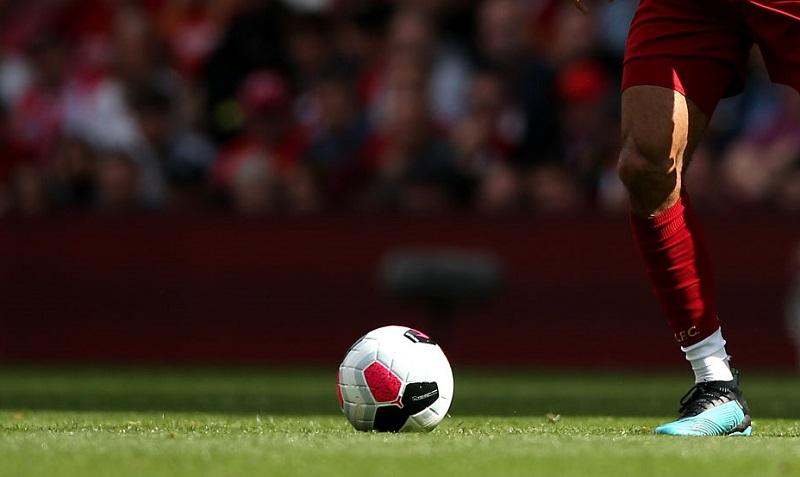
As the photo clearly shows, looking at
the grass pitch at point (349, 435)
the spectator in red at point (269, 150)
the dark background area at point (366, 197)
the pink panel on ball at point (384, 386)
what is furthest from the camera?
the spectator in red at point (269, 150)

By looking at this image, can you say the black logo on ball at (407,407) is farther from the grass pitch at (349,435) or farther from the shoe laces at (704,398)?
the shoe laces at (704,398)

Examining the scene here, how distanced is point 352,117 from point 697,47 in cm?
602

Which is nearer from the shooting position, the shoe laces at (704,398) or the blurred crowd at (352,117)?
the shoe laces at (704,398)

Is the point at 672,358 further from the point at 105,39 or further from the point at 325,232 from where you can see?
the point at 105,39

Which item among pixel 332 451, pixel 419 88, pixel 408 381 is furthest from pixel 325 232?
pixel 332 451

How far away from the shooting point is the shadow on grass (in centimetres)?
665

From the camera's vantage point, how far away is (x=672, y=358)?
9.95 metres

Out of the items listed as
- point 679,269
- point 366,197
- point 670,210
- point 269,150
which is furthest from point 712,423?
Result: point 269,150

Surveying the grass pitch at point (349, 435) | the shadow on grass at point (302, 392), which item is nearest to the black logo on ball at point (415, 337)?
the grass pitch at point (349, 435)

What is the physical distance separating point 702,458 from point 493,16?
694 cm

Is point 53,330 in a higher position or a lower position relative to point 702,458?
lower

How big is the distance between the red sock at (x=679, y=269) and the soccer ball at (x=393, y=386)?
73 cm

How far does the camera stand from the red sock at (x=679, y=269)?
197 inches

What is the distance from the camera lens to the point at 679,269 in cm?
503
